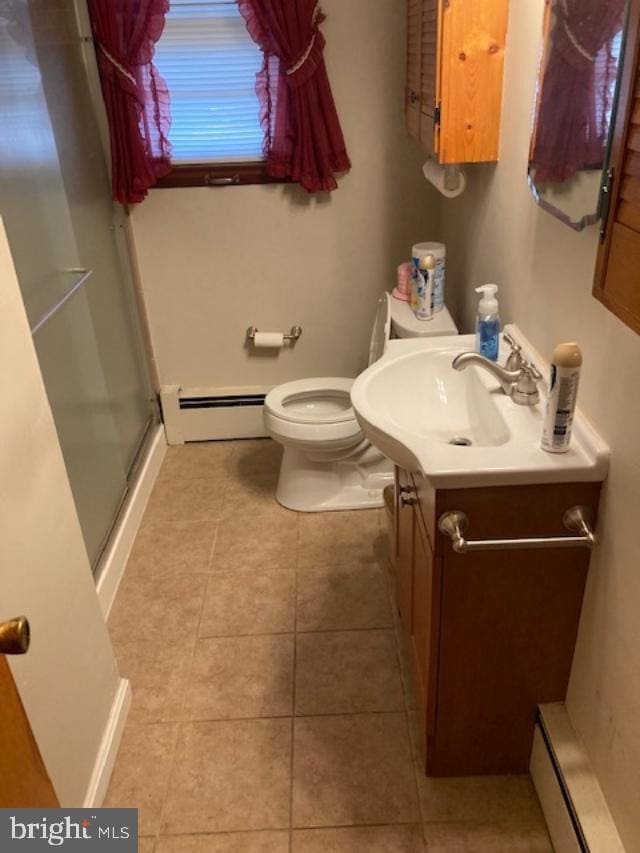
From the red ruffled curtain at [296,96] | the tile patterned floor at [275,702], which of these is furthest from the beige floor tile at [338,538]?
the red ruffled curtain at [296,96]

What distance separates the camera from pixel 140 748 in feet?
5.84

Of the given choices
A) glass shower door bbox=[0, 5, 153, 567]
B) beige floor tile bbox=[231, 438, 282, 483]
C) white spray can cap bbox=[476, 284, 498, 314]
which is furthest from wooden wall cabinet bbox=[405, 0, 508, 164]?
beige floor tile bbox=[231, 438, 282, 483]

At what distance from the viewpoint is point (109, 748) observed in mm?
1711

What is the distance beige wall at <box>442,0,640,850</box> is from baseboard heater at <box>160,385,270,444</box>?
→ 1529 millimetres

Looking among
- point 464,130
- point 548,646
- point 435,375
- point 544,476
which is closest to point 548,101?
point 464,130

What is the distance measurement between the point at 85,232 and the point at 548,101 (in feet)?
5.23

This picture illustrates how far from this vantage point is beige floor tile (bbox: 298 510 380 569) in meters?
2.41

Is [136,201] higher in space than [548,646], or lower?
higher

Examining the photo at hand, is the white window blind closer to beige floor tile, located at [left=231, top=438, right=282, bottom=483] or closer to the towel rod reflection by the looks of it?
the towel rod reflection

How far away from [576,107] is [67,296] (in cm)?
154

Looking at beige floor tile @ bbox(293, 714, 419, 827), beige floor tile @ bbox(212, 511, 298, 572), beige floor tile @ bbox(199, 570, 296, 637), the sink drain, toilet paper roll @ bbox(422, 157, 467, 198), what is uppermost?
toilet paper roll @ bbox(422, 157, 467, 198)

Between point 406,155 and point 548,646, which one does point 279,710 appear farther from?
point 406,155

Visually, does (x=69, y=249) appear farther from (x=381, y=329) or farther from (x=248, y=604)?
(x=248, y=604)

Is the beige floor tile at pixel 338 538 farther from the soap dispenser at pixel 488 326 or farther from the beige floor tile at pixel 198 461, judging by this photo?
the soap dispenser at pixel 488 326
